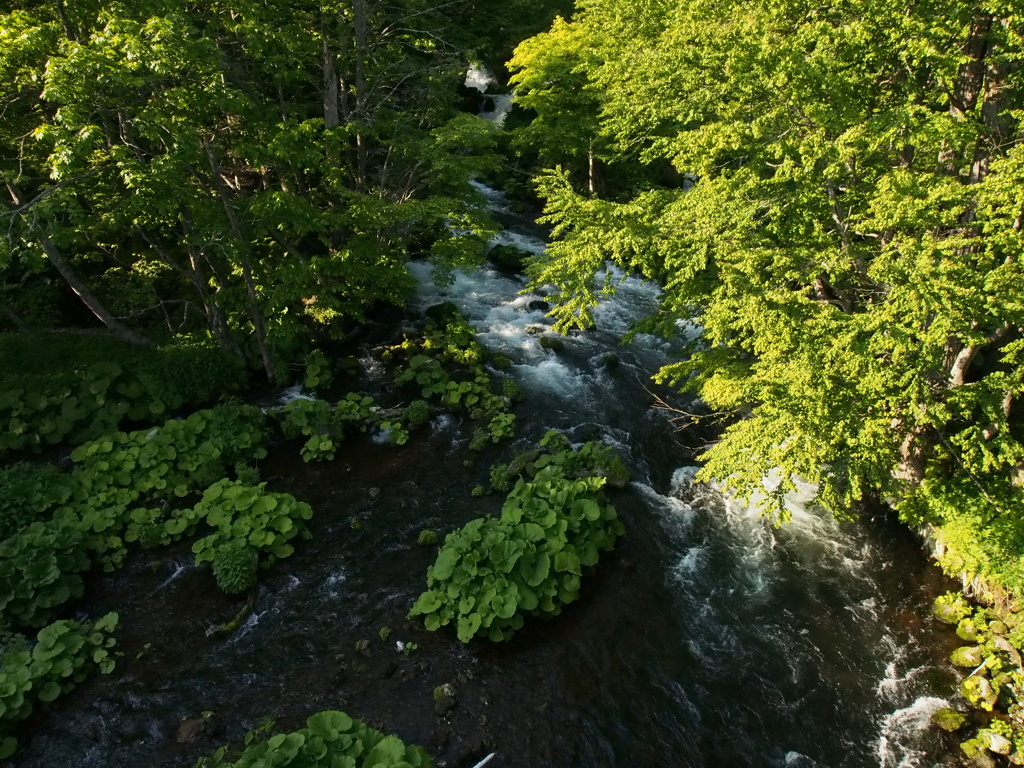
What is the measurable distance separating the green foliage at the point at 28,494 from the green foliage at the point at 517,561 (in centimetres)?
715

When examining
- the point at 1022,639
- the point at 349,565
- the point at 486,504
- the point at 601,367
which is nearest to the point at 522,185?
the point at 601,367

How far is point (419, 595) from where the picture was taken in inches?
396

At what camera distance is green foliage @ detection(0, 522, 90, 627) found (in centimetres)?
929

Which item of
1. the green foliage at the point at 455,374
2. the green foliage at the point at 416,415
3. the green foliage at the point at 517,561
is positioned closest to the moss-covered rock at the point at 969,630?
the green foliage at the point at 517,561

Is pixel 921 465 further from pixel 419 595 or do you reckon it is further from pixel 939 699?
pixel 419 595

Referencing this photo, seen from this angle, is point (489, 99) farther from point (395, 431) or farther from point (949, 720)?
point (949, 720)

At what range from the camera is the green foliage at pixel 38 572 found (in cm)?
929

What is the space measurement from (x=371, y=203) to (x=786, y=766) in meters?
13.2

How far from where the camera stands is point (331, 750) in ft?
22.7

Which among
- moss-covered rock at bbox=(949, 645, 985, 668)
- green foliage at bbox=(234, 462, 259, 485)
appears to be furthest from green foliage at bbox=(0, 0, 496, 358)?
moss-covered rock at bbox=(949, 645, 985, 668)

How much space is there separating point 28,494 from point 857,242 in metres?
15.5

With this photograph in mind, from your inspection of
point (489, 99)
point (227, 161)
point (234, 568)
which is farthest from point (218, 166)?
point (489, 99)

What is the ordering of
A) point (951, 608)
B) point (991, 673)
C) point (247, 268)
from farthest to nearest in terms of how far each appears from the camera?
point (247, 268)
point (951, 608)
point (991, 673)

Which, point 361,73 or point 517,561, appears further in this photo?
point 361,73
